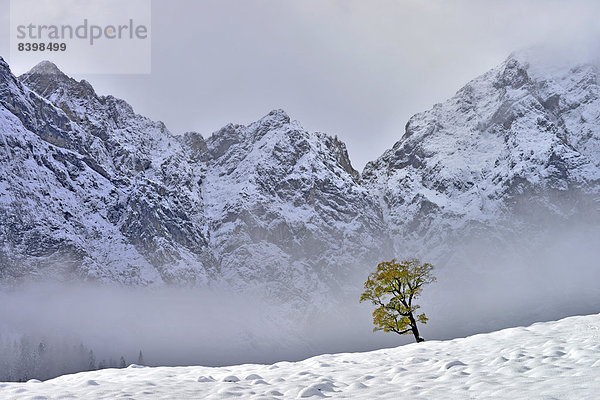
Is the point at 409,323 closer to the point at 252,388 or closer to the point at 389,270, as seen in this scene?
the point at 389,270

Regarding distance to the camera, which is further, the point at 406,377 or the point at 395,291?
the point at 395,291

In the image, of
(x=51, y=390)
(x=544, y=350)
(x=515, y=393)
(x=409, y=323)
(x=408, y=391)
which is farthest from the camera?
(x=409, y=323)

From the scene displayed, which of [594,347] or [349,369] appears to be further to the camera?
[349,369]

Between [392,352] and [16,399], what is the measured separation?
40.9ft

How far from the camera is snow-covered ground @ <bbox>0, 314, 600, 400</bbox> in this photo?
11930 mm

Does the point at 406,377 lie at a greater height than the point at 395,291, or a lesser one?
lesser

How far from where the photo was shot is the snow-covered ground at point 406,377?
39.1 ft

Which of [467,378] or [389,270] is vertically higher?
[389,270]

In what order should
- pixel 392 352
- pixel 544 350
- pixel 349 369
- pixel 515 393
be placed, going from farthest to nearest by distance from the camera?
pixel 392 352
pixel 349 369
pixel 544 350
pixel 515 393

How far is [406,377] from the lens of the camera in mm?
13953

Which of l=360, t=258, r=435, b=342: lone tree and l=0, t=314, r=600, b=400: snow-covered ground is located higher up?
l=360, t=258, r=435, b=342: lone tree

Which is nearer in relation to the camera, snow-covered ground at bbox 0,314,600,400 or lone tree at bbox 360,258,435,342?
snow-covered ground at bbox 0,314,600,400

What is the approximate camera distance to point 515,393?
36.9 feet

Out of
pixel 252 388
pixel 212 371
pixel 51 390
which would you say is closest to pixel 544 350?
pixel 252 388
